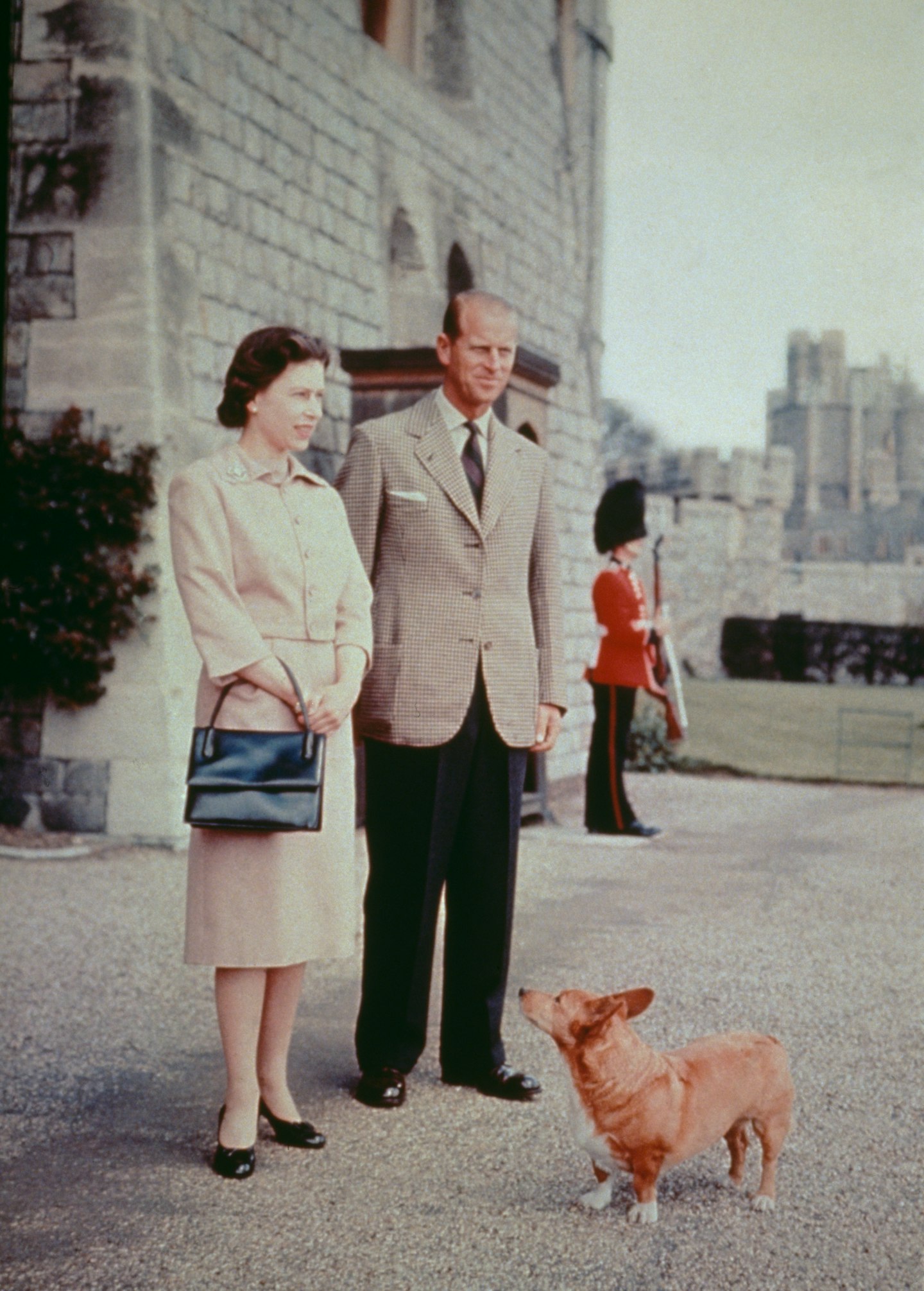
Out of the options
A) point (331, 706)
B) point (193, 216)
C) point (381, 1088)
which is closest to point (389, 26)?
point (193, 216)

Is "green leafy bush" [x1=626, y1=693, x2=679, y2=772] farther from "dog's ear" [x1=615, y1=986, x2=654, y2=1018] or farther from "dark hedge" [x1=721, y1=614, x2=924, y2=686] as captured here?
"dark hedge" [x1=721, y1=614, x2=924, y2=686]

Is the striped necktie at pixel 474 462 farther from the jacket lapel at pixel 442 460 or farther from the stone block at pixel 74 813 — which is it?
the stone block at pixel 74 813

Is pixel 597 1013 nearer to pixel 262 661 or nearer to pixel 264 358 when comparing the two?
pixel 262 661

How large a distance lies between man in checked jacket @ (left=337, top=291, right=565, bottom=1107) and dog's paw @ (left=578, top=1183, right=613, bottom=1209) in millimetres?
632

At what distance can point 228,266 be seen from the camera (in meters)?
7.31

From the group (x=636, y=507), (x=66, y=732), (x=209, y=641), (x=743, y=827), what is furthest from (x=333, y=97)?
(x=209, y=641)

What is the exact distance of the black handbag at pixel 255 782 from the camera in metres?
2.82

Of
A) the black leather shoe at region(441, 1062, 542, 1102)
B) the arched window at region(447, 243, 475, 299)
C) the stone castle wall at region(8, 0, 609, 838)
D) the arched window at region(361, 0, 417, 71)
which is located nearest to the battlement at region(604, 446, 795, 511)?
the arched window at region(447, 243, 475, 299)

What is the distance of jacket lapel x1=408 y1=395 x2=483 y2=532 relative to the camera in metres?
3.46

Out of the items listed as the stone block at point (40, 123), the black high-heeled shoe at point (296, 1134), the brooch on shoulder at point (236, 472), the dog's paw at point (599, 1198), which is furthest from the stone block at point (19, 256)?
the dog's paw at point (599, 1198)

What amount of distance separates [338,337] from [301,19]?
64.0 inches

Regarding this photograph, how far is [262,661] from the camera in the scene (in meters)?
2.87

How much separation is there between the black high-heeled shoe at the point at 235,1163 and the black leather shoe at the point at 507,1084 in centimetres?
71

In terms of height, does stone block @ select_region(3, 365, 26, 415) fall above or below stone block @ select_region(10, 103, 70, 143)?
below
